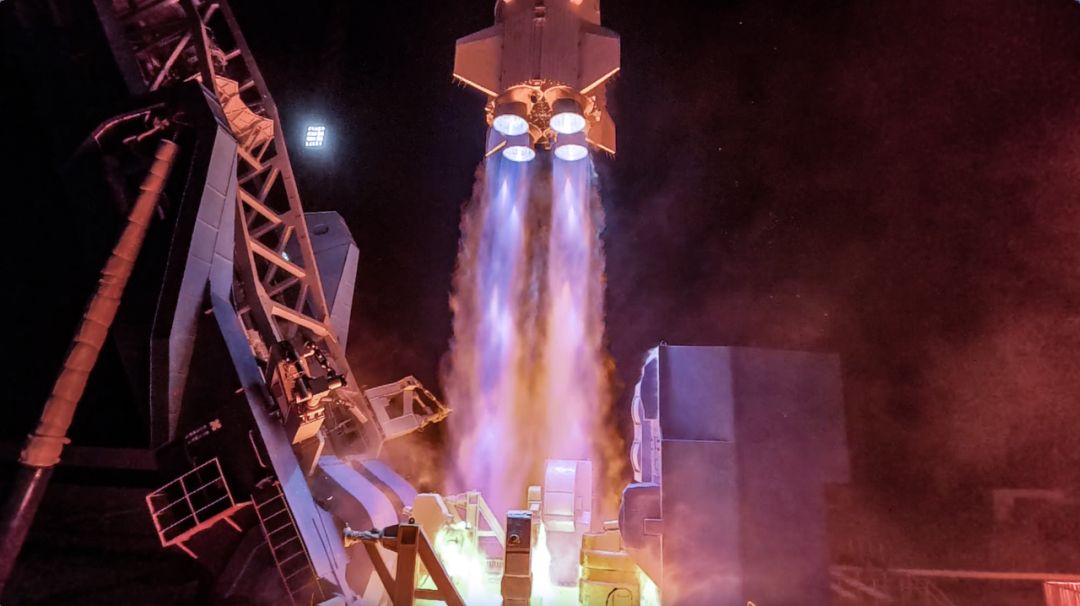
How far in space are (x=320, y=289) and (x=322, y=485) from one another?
14.5ft

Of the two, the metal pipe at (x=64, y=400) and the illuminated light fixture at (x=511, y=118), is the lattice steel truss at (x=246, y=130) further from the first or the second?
the illuminated light fixture at (x=511, y=118)

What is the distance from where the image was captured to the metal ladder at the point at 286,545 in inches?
274

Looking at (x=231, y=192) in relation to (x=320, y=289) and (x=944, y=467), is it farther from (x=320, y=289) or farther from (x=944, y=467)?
(x=944, y=467)

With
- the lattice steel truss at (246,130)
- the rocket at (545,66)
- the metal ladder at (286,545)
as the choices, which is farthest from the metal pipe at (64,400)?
the rocket at (545,66)

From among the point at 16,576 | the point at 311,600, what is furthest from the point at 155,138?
the point at 311,600

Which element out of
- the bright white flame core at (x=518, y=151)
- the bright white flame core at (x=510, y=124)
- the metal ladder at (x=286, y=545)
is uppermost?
the bright white flame core at (x=518, y=151)

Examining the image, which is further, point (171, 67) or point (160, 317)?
point (171, 67)

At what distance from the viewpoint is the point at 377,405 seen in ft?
41.6

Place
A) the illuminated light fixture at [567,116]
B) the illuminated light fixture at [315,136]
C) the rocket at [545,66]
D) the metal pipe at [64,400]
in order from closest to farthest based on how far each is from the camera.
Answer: the metal pipe at [64,400]
the illuminated light fixture at [567,116]
the rocket at [545,66]
the illuminated light fixture at [315,136]

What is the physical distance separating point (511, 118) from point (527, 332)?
914 cm

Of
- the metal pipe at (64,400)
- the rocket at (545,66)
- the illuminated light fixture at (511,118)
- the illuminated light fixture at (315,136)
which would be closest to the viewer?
the metal pipe at (64,400)

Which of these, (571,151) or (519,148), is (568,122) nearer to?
(571,151)

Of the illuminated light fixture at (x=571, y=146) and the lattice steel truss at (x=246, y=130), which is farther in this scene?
the illuminated light fixture at (x=571, y=146)

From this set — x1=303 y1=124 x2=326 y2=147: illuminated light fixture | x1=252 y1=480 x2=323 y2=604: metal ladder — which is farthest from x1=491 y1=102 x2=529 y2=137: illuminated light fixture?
x1=303 y1=124 x2=326 y2=147: illuminated light fixture
